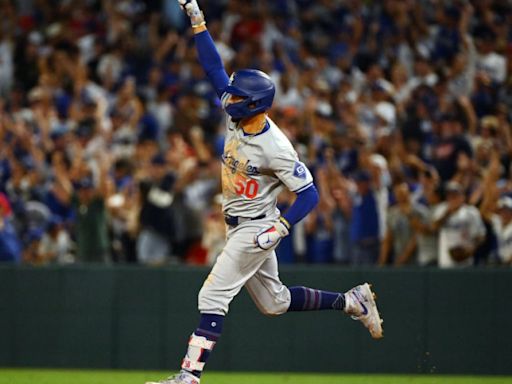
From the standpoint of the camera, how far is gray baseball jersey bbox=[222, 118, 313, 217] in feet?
28.8

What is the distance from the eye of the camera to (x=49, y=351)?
12.3 m

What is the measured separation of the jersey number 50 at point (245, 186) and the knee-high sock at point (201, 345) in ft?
3.12

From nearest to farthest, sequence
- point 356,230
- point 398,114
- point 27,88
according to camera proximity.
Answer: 1. point 356,230
2. point 398,114
3. point 27,88

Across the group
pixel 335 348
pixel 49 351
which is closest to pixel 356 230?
pixel 335 348

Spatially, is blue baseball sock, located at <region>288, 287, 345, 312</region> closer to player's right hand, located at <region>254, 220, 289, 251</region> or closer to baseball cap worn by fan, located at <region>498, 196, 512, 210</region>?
player's right hand, located at <region>254, 220, 289, 251</region>

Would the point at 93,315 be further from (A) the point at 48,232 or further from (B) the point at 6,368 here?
(A) the point at 48,232

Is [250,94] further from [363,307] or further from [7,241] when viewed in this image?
[7,241]

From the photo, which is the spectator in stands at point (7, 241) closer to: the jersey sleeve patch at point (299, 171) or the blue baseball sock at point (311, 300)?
the blue baseball sock at point (311, 300)

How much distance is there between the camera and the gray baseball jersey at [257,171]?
28.8ft

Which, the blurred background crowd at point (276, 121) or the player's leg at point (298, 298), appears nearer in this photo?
the player's leg at point (298, 298)

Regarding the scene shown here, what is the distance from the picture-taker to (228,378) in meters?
11.6

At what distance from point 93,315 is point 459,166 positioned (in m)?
4.64

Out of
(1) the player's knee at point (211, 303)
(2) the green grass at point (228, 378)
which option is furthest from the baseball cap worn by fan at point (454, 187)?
(1) the player's knee at point (211, 303)

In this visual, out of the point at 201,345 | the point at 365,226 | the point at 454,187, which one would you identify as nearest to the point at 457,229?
the point at 454,187
